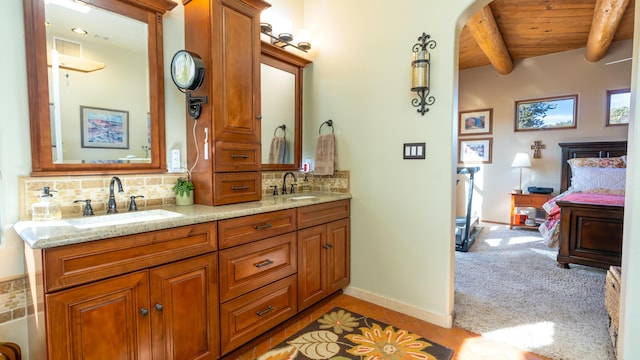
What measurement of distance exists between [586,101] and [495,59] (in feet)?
5.74

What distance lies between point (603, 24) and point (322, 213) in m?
4.26

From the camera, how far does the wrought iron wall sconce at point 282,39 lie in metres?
2.52

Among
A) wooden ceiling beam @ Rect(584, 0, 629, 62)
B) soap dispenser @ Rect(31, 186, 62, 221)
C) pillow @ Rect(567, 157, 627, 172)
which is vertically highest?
wooden ceiling beam @ Rect(584, 0, 629, 62)

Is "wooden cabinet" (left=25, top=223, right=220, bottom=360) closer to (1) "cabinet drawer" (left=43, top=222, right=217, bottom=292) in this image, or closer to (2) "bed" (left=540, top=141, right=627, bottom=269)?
(1) "cabinet drawer" (left=43, top=222, right=217, bottom=292)

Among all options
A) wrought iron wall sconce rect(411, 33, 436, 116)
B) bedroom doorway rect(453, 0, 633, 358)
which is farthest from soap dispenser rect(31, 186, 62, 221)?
bedroom doorway rect(453, 0, 633, 358)

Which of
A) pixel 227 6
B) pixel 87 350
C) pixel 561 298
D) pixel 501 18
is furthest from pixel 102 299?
pixel 501 18

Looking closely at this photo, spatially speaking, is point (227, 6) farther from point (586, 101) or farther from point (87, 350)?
point (586, 101)

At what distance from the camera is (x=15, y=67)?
148cm

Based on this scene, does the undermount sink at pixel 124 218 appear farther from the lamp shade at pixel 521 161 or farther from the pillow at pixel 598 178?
the lamp shade at pixel 521 161

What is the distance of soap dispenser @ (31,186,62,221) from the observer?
1.48 meters

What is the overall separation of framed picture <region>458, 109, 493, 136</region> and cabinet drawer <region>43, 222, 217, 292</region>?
19.6 feet

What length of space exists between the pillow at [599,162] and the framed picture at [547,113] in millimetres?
762

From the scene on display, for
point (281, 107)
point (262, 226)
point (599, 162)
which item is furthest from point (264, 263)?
point (599, 162)

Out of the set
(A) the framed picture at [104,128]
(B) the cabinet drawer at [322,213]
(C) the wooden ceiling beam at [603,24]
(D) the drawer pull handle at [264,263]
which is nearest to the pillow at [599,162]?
(C) the wooden ceiling beam at [603,24]
